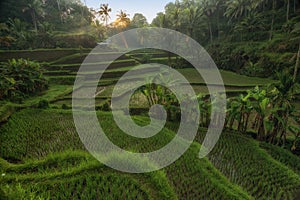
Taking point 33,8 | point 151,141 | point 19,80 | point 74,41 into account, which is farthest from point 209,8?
point 151,141

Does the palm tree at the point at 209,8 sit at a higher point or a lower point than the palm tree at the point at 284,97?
higher

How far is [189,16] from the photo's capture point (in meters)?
18.2

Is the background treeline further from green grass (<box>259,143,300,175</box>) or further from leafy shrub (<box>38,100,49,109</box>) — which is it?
leafy shrub (<box>38,100,49,109</box>)

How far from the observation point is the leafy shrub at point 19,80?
24.1 feet

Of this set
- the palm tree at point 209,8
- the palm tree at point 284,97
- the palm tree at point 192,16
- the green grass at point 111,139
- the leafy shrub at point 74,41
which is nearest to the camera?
the green grass at point 111,139

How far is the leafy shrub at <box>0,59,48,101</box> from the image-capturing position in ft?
24.1

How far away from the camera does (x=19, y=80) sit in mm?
8492

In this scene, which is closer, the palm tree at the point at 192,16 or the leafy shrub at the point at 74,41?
the palm tree at the point at 192,16

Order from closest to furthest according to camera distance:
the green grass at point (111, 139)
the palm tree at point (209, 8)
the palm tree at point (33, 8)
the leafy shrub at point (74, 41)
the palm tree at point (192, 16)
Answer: the green grass at point (111, 139) → the palm tree at point (192, 16) → the leafy shrub at point (74, 41) → the palm tree at point (33, 8) → the palm tree at point (209, 8)

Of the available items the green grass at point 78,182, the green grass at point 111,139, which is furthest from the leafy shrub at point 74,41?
the green grass at point 78,182

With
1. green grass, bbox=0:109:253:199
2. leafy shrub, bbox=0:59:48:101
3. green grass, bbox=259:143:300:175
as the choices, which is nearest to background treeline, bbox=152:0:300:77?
green grass, bbox=259:143:300:175

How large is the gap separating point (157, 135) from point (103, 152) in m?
1.55

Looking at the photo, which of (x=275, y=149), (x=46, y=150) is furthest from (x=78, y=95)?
(x=275, y=149)

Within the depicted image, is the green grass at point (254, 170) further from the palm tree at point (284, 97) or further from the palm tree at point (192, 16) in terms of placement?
the palm tree at point (192, 16)
